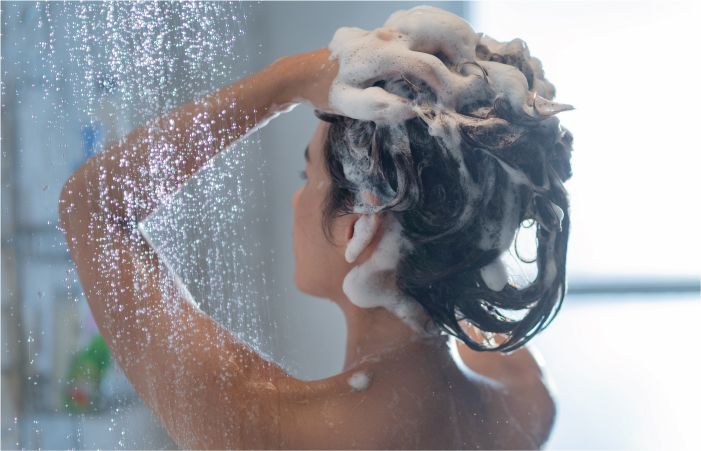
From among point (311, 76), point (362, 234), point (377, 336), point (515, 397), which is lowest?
point (515, 397)

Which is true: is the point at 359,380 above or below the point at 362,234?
below

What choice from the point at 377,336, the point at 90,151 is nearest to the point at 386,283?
the point at 377,336

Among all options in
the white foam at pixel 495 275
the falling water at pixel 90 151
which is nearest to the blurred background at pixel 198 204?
the falling water at pixel 90 151

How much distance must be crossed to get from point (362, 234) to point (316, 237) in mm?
65

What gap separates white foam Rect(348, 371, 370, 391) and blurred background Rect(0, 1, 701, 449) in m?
0.02

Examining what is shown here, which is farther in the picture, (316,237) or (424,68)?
(316,237)

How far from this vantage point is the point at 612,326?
0.90m

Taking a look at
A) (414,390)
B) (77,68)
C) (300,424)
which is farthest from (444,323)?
(77,68)

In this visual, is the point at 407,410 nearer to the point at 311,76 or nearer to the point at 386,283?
the point at 386,283

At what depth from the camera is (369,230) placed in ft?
2.06

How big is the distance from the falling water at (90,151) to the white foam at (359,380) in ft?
0.29

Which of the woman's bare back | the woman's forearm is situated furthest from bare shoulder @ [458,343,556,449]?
the woman's forearm

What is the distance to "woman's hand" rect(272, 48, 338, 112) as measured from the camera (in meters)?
0.62

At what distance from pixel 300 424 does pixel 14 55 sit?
1.40ft
